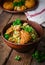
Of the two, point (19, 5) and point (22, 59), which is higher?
point (19, 5)

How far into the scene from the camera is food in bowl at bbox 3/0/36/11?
54.2 inches

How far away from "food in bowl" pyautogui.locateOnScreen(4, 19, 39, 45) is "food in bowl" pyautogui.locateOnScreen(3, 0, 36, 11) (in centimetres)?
42

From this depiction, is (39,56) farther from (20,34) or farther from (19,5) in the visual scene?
(19,5)

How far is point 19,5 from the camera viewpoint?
1.38m

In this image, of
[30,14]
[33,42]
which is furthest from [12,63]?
[30,14]

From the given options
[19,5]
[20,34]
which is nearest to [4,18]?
[19,5]

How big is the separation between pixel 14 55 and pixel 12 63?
6cm

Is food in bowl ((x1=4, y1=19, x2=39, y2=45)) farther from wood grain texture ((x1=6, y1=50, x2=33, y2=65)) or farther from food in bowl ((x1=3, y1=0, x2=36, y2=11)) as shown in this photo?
food in bowl ((x1=3, y1=0, x2=36, y2=11))

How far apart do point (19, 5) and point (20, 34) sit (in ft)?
1.77

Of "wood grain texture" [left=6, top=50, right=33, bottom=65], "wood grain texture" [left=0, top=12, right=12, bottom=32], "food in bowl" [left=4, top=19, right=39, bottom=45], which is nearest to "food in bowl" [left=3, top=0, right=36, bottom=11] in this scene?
"wood grain texture" [left=0, top=12, right=12, bottom=32]

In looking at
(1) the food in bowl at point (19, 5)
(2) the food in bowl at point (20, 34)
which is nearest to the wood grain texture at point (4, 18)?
(1) the food in bowl at point (19, 5)

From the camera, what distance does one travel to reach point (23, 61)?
0.86m

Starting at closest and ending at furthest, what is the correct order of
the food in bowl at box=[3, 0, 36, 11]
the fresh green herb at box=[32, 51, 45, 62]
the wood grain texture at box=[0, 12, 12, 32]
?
the fresh green herb at box=[32, 51, 45, 62], the wood grain texture at box=[0, 12, 12, 32], the food in bowl at box=[3, 0, 36, 11]

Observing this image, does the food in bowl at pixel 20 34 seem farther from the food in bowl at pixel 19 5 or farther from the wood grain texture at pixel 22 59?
the food in bowl at pixel 19 5
